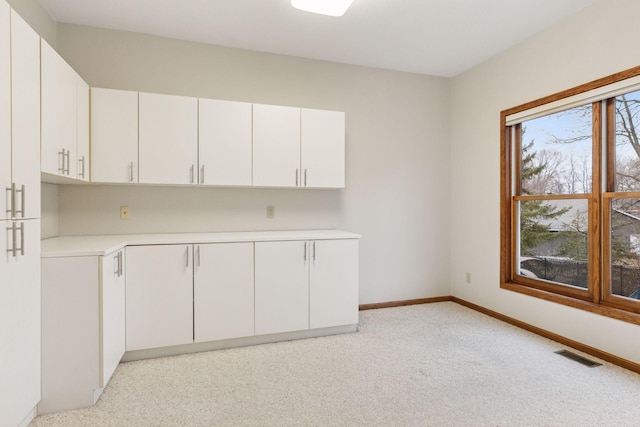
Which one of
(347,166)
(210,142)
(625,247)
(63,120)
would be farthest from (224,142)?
(625,247)

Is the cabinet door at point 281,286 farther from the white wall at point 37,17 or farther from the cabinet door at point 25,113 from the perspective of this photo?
the white wall at point 37,17

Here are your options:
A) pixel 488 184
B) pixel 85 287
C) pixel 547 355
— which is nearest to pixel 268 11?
pixel 85 287

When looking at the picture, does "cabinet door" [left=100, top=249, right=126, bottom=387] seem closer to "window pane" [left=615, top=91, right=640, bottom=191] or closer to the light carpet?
the light carpet

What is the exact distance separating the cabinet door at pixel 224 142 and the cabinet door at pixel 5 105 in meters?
1.42

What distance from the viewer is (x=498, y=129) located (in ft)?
11.8

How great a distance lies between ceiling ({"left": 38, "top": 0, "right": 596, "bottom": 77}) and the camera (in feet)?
8.82

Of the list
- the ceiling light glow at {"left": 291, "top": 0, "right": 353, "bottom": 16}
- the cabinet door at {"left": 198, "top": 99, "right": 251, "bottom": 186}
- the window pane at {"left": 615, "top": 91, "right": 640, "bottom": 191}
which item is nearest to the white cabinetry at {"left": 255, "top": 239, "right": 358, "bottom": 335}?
the cabinet door at {"left": 198, "top": 99, "right": 251, "bottom": 186}

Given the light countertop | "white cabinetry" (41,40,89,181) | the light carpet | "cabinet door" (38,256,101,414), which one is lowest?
the light carpet

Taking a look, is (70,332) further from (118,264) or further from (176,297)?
(176,297)

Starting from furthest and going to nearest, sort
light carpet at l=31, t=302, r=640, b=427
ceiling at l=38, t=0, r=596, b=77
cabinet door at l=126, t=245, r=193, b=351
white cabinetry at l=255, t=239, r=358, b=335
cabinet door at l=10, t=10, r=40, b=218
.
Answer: white cabinetry at l=255, t=239, r=358, b=335 → ceiling at l=38, t=0, r=596, b=77 → cabinet door at l=126, t=245, r=193, b=351 → light carpet at l=31, t=302, r=640, b=427 → cabinet door at l=10, t=10, r=40, b=218

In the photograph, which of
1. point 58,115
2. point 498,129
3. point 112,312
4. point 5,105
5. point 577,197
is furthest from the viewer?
point 498,129

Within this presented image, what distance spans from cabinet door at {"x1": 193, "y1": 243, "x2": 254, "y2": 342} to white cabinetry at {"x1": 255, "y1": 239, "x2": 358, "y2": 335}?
90mm

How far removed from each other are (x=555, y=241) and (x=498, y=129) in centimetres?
123

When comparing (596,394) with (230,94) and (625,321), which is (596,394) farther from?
(230,94)
